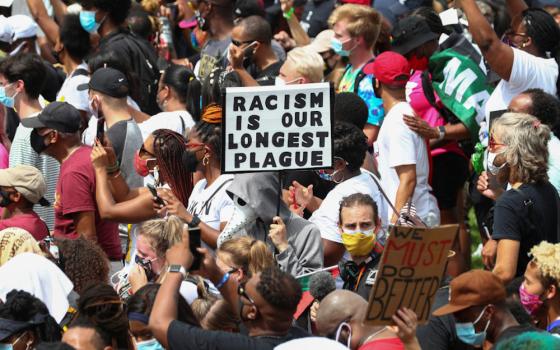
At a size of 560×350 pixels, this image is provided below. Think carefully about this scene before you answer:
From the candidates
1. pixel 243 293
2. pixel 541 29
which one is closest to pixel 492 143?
pixel 541 29

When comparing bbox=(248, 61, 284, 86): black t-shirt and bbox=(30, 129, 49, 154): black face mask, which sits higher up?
bbox=(248, 61, 284, 86): black t-shirt

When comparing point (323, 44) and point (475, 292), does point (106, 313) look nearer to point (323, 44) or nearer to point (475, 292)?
point (475, 292)

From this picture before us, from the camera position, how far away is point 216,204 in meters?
7.69

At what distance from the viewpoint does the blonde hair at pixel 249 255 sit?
22.2 feet

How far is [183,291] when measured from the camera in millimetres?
6688

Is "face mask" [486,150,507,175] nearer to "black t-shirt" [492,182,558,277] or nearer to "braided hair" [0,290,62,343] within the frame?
"black t-shirt" [492,182,558,277]

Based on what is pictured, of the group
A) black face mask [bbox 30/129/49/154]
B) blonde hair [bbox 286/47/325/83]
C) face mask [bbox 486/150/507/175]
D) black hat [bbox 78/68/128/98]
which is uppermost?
blonde hair [bbox 286/47/325/83]

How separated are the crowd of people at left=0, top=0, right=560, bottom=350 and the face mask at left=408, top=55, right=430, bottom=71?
0.02m

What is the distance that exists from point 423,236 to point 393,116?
340cm

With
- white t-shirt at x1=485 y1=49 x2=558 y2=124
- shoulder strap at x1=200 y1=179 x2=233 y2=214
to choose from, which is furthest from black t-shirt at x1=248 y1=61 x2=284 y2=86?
shoulder strap at x1=200 y1=179 x2=233 y2=214

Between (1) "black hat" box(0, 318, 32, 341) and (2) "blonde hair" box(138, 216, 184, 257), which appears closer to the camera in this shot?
(1) "black hat" box(0, 318, 32, 341)

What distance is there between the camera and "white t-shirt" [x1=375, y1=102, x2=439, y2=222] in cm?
880

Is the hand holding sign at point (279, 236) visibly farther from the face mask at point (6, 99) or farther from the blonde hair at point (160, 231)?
the face mask at point (6, 99)

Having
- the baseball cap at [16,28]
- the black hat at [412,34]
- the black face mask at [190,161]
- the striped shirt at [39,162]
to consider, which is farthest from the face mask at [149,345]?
the baseball cap at [16,28]
